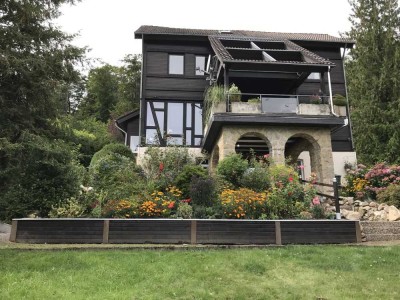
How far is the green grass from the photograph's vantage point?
5812mm

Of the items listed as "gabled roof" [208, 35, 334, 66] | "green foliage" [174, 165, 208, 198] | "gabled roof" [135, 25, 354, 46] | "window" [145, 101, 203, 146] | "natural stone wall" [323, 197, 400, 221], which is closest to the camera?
"natural stone wall" [323, 197, 400, 221]

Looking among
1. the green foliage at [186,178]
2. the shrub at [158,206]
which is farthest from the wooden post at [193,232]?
the green foliage at [186,178]

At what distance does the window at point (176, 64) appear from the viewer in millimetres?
21538

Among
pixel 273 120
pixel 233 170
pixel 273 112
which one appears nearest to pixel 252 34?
pixel 273 112

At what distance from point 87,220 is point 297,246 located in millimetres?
5020

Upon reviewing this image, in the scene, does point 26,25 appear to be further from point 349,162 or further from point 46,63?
point 349,162

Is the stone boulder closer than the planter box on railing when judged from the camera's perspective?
No

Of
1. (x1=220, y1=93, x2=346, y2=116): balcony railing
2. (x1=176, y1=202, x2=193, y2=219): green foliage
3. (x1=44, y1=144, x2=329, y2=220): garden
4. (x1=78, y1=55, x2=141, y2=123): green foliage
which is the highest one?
(x1=78, y1=55, x2=141, y2=123): green foliage

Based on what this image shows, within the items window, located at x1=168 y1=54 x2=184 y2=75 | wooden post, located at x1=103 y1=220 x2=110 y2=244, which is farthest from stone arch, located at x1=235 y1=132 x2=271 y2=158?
wooden post, located at x1=103 y1=220 x2=110 y2=244

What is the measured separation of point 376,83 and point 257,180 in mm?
14451

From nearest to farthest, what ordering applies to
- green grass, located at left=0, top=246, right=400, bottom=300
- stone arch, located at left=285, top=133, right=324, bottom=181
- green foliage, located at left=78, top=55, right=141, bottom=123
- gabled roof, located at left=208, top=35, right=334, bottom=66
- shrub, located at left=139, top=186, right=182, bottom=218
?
1. green grass, located at left=0, top=246, right=400, bottom=300
2. shrub, located at left=139, top=186, right=182, bottom=218
3. stone arch, located at left=285, top=133, right=324, bottom=181
4. gabled roof, located at left=208, top=35, right=334, bottom=66
5. green foliage, located at left=78, top=55, right=141, bottom=123

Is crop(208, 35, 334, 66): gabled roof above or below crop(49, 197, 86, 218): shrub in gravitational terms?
above

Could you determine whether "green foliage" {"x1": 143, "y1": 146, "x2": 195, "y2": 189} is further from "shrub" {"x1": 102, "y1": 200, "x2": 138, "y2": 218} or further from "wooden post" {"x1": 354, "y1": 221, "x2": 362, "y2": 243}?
"wooden post" {"x1": 354, "y1": 221, "x2": 362, "y2": 243}

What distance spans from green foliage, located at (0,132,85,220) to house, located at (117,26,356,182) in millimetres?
6217
